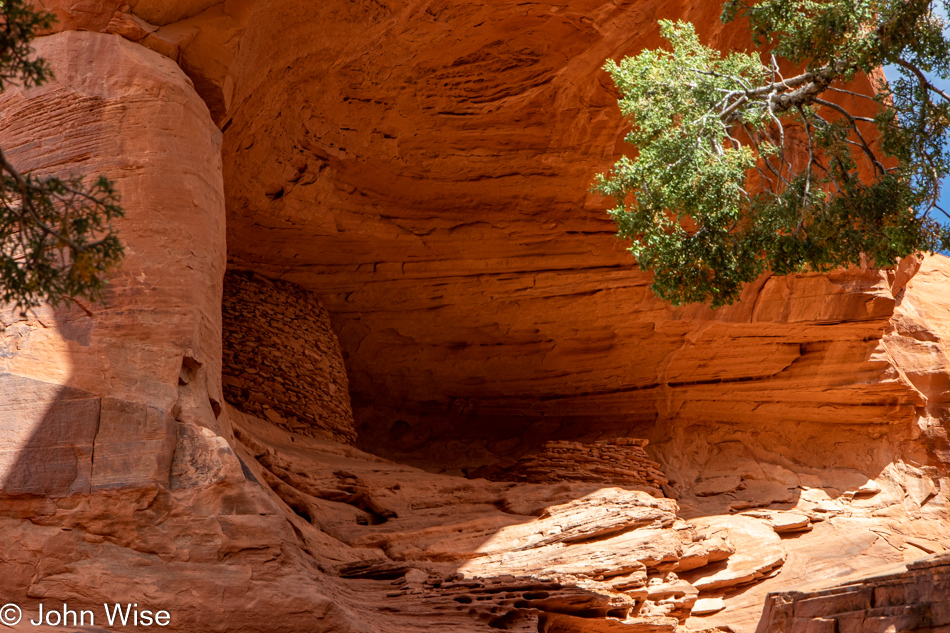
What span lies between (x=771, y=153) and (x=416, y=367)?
907cm

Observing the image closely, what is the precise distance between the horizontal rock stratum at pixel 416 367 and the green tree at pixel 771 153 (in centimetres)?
298

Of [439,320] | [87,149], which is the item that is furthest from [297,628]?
[439,320]

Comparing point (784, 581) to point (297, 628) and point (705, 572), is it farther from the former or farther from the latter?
point (297, 628)

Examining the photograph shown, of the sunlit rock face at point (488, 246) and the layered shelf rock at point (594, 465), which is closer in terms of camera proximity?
the sunlit rock face at point (488, 246)

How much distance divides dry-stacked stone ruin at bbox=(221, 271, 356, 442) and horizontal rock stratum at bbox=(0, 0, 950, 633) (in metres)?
0.05

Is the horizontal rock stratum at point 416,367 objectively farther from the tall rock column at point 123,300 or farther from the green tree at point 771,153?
the green tree at point 771,153

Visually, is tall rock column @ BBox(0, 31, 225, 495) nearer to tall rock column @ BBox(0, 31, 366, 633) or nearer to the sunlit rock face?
tall rock column @ BBox(0, 31, 366, 633)

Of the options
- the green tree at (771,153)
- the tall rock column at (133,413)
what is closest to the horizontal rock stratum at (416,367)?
the tall rock column at (133,413)

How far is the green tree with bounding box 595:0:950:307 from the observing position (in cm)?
805

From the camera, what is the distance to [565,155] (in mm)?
13094

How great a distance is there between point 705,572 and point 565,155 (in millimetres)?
6158

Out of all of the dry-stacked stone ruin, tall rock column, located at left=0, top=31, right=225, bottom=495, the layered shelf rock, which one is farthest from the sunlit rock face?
the layered shelf rock

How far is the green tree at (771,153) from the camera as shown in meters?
8.05

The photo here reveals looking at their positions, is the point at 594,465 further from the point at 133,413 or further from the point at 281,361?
the point at 133,413
